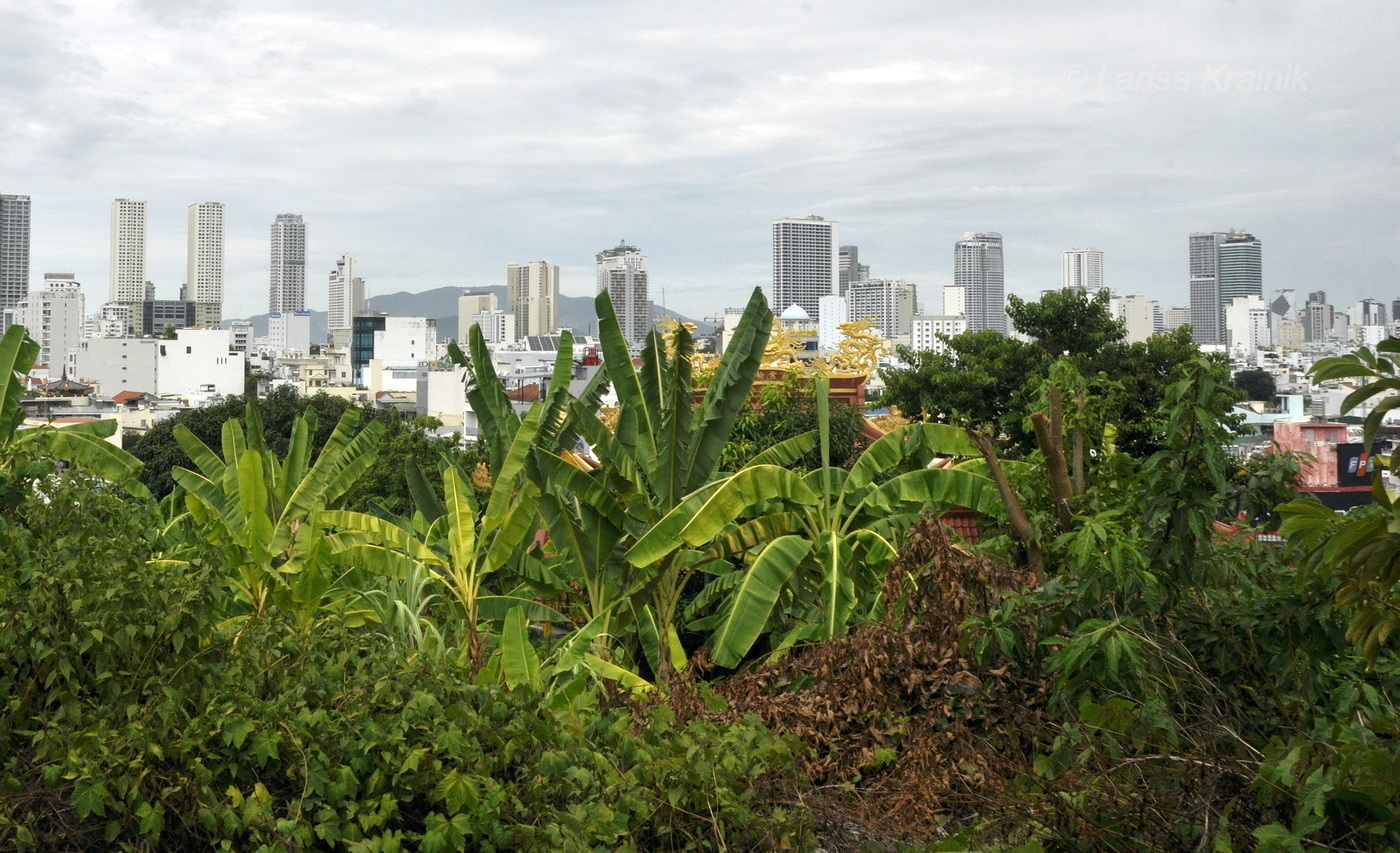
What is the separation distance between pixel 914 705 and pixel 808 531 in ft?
9.89

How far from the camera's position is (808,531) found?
28.2 feet

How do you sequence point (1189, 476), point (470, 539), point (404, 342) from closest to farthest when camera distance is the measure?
point (1189, 476)
point (470, 539)
point (404, 342)

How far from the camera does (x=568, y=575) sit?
30.2ft

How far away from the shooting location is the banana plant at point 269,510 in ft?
27.5

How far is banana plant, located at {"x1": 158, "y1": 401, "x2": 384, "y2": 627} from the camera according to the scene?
8391 millimetres

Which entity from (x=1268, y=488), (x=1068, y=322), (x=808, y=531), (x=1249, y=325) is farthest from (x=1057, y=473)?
(x=1249, y=325)

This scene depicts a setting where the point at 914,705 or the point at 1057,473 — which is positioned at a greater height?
the point at 1057,473

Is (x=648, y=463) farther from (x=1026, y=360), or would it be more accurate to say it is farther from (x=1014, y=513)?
(x=1026, y=360)

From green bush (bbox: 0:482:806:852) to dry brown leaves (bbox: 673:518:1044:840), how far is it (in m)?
0.86

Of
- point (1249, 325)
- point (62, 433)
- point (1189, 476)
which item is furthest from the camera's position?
point (1249, 325)

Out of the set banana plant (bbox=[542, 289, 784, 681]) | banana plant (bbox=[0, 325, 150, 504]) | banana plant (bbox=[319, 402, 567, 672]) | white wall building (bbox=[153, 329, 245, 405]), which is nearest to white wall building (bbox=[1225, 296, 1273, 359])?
white wall building (bbox=[153, 329, 245, 405])

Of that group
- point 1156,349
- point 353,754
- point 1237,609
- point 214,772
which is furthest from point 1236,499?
Answer: point 1156,349

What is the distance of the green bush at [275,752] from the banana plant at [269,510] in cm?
354

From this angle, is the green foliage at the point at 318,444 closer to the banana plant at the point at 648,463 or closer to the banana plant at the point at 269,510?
the banana plant at the point at 269,510
